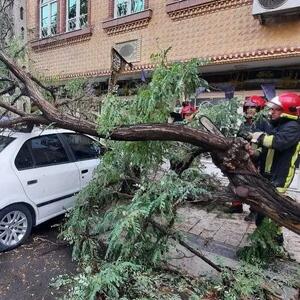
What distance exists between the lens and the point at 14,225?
3924 mm

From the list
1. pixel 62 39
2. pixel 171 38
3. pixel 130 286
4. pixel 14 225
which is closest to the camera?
pixel 130 286

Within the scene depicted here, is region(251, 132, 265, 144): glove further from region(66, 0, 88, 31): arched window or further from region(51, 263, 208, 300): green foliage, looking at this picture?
region(66, 0, 88, 31): arched window

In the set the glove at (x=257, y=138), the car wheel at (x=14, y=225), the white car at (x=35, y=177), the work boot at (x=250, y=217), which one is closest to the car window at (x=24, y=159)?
the white car at (x=35, y=177)

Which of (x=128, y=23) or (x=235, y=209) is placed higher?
(x=128, y=23)

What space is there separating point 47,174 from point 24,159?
373 mm

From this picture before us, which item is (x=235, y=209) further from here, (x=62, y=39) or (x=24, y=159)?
(x=62, y=39)

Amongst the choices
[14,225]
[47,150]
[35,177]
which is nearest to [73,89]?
[47,150]

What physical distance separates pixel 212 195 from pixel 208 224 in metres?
2.02

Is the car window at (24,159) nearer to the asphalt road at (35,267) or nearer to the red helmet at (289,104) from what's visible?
the asphalt road at (35,267)

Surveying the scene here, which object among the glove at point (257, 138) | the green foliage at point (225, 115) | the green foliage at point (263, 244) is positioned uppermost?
the green foliage at point (225, 115)

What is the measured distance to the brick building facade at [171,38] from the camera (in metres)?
6.50

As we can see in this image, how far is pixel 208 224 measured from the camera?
4.67m

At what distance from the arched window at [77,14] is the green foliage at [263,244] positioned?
9270mm

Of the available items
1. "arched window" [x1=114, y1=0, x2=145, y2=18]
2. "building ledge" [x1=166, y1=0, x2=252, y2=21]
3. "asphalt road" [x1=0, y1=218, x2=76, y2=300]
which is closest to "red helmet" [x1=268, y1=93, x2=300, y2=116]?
"asphalt road" [x1=0, y1=218, x2=76, y2=300]
